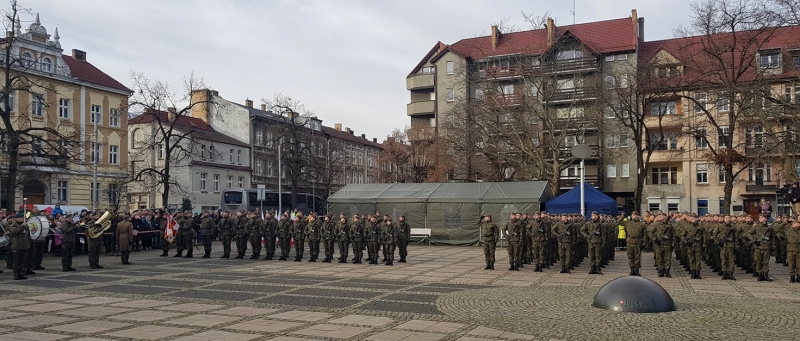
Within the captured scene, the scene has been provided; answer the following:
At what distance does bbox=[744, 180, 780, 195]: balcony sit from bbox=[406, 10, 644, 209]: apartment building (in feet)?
27.5

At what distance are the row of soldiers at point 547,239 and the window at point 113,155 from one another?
42693 mm

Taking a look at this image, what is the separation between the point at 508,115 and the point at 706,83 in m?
11.9

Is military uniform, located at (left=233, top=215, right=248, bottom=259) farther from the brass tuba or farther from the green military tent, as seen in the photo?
the green military tent

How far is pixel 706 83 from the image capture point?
31.8 meters

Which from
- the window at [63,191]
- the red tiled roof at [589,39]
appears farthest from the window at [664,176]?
the window at [63,191]

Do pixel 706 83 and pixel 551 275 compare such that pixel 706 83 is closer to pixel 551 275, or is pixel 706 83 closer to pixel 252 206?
pixel 551 275

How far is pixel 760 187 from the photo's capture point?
51.2 meters

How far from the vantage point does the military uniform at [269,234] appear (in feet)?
80.1

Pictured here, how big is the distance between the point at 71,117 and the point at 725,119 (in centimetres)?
4737

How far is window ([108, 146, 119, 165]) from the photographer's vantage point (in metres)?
55.1

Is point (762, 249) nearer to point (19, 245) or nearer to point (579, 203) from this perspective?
point (579, 203)

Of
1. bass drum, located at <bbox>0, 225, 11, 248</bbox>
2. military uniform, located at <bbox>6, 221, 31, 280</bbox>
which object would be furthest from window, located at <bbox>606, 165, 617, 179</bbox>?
bass drum, located at <bbox>0, 225, 11, 248</bbox>

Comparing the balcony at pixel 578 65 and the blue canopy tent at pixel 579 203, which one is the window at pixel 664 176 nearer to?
the balcony at pixel 578 65

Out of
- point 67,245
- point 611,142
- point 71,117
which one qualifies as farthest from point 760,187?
point 71,117
